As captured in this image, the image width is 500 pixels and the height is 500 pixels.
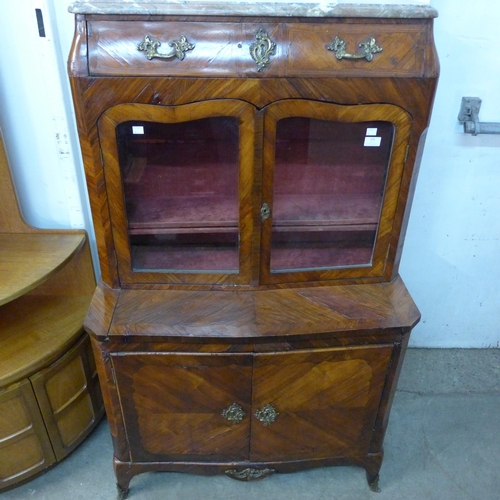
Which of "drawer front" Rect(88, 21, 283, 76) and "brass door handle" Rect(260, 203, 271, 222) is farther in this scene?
"brass door handle" Rect(260, 203, 271, 222)

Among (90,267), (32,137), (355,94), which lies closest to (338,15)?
(355,94)

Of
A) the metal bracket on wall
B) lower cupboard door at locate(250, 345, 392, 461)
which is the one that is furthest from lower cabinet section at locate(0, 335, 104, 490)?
the metal bracket on wall

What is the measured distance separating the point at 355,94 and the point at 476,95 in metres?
0.61

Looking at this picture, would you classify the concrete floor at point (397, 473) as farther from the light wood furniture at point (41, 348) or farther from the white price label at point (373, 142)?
the white price label at point (373, 142)

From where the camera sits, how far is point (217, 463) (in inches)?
51.8

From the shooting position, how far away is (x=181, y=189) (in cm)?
112

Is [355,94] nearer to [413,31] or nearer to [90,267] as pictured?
[413,31]

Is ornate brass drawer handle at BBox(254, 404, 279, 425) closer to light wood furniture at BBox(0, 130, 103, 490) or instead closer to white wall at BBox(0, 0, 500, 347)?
light wood furniture at BBox(0, 130, 103, 490)

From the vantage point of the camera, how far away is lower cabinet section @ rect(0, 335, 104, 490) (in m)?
1.25

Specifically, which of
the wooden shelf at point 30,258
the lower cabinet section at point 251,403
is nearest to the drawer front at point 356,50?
the lower cabinet section at point 251,403

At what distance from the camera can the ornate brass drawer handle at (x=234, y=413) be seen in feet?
3.97

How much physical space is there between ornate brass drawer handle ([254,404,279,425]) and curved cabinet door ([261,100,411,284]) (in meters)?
0.34

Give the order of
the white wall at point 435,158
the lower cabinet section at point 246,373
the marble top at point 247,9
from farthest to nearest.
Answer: the white wall at point 435,158
the lower cabinet section at point 246,373
the marble top at point 247,9

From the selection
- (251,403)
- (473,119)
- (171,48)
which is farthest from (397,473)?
(171,48)
